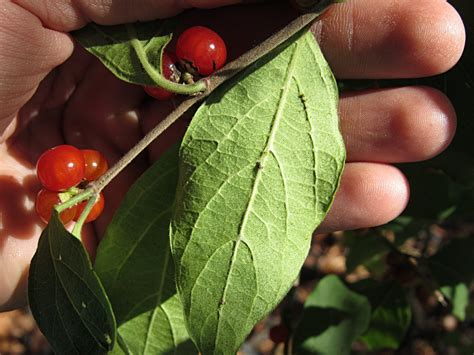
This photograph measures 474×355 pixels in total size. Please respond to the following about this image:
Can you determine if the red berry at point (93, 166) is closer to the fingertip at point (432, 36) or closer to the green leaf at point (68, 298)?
the green leaf at point (68, 298)

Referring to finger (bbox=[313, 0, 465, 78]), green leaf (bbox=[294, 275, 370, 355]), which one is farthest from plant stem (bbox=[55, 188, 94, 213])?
green leaf (bbox=[294, 275, 370, 355])

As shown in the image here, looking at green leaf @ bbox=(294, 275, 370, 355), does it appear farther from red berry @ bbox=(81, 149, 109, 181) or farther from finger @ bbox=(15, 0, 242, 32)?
finger @ bbox=(15, 0, 242, 32)

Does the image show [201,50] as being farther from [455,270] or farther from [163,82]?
[455,270]

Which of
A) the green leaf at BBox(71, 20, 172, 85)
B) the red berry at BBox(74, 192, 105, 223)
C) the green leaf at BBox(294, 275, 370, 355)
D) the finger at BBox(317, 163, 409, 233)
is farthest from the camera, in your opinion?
the green leaf at BBox(294, 275, 370, 355)

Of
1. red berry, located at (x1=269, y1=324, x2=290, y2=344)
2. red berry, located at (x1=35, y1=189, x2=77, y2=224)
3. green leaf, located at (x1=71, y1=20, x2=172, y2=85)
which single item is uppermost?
green leaf, located at (x1=71, y1=20, x2=172, y2=85)

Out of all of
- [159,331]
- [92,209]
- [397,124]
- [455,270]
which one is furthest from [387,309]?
[92,209]

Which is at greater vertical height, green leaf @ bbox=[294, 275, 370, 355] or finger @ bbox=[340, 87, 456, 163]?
finger @ bbox=[340, 87, 456, 163]
